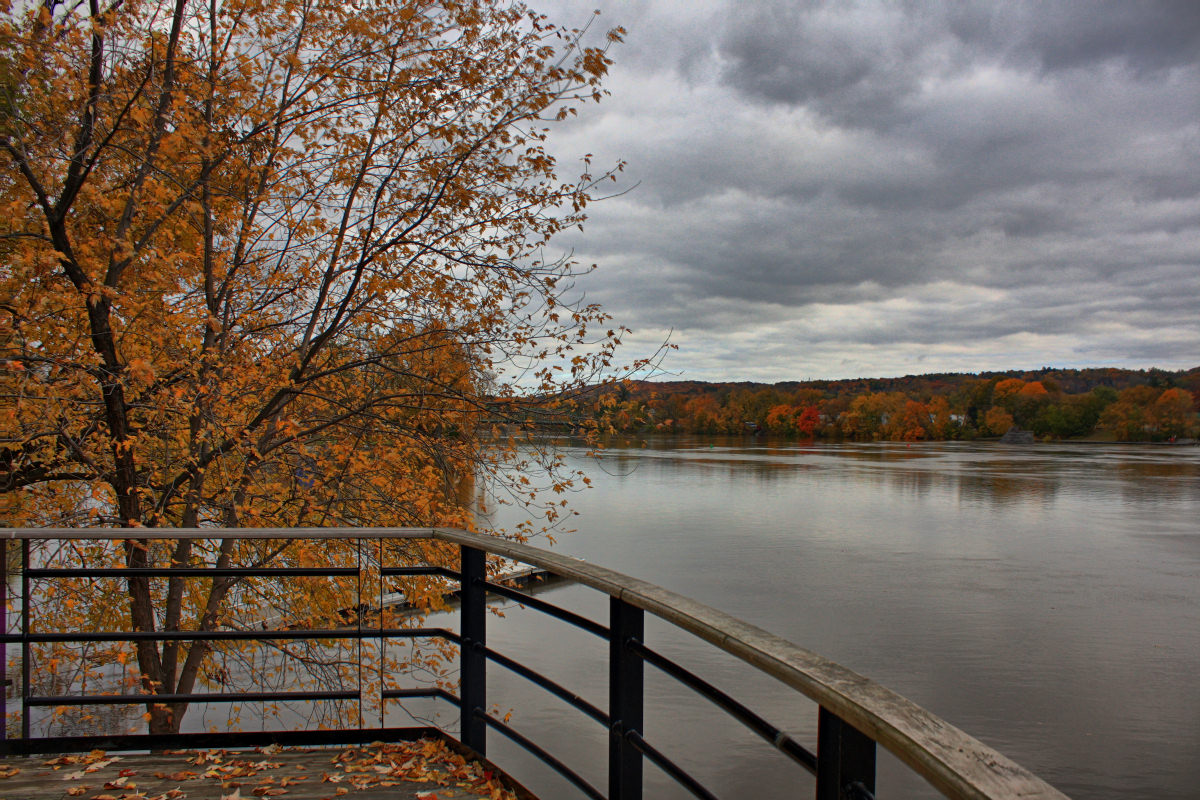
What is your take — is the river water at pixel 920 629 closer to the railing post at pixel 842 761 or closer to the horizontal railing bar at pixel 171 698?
the horizontal railing bar at pixel 171 698

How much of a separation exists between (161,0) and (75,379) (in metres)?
3.12

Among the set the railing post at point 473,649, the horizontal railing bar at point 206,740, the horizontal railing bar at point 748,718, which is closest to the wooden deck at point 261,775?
the horizontal railing bar at point 206,740

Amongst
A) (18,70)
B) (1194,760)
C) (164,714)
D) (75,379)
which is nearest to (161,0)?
(18,70)

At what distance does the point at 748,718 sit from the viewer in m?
1.64

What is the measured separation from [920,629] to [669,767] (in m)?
22.9

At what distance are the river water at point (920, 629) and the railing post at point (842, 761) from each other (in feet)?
17.2

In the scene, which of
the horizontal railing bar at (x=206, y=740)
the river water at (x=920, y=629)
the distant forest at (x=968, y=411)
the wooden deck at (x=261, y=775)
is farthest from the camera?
the distant forest at (x=968, y=411)

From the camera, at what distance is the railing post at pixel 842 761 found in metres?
1.34

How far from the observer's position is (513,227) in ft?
24.2

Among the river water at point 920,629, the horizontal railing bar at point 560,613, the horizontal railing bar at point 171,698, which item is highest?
the horizontal railing bar at point 560,613

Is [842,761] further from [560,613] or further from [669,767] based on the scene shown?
[560,613]

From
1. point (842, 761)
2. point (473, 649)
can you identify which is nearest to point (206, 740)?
point (473, 649)

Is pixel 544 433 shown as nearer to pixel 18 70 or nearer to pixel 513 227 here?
pixel 513 227

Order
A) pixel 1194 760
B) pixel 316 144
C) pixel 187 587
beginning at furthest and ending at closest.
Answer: pixel 1194 760 → pixel 187 587 → pixel 316 144
